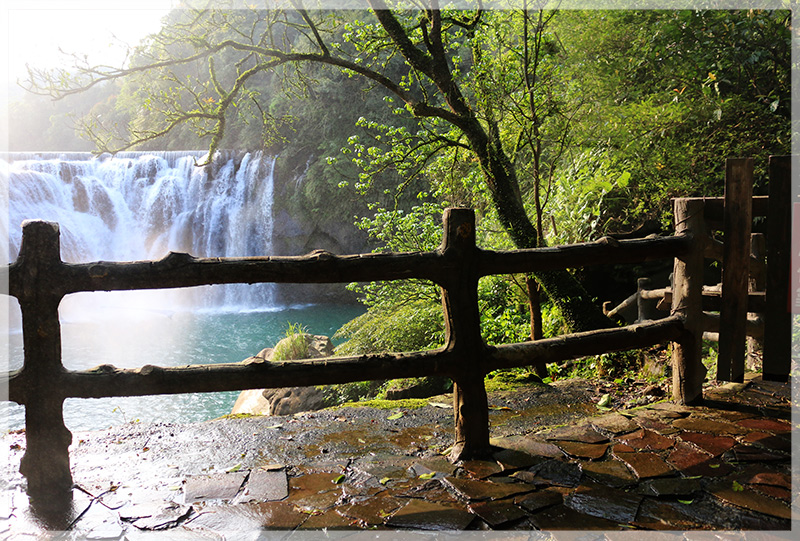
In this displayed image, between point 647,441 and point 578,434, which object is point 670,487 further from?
point 578,434

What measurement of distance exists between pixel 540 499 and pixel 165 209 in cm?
1998

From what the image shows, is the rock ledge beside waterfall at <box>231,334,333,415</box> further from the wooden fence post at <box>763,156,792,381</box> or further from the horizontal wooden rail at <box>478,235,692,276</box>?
the wooden fence post at <box>763,156,792,381</box>

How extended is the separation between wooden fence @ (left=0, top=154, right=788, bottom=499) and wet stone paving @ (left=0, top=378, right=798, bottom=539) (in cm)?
28

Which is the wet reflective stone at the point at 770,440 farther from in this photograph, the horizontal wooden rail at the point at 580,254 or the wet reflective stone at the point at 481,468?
the wet reflective stone at the point at 481,468

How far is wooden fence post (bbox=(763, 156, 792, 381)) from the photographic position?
10.2 feet

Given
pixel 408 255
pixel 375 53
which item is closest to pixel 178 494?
pixel 408 255

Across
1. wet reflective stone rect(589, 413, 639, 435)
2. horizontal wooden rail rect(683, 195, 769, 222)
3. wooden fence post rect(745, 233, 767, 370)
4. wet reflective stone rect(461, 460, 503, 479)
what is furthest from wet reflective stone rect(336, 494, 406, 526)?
wooden fence post rect(745, 233, 767, 370)

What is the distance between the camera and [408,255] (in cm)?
269

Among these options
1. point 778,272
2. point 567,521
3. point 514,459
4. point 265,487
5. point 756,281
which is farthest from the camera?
point 756,281

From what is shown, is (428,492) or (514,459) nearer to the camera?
(428,492)

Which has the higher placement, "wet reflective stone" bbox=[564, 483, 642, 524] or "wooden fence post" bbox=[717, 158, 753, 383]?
"wooden fence post" bbox=[717, 158, 753, 383]

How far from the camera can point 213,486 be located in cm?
253

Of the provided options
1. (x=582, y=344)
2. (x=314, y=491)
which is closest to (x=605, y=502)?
(x=582, y=344)

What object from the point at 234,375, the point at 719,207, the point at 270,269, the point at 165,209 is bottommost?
the point at 234,375
